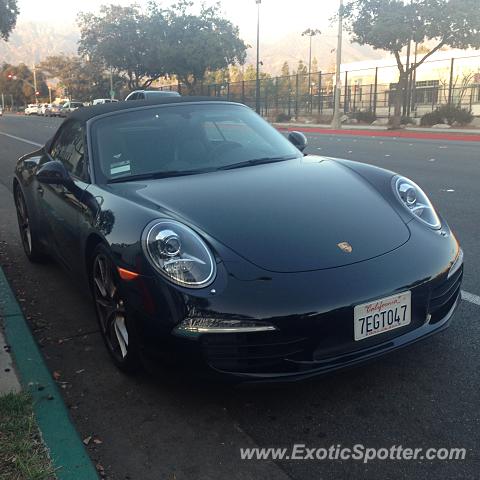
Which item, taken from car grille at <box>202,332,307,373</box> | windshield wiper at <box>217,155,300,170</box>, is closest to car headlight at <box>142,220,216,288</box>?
car grille at <box>202,332,307,373</box>

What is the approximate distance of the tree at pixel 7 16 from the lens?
34531 mm

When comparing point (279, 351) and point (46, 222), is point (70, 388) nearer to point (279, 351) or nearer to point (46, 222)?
point (279, 351)

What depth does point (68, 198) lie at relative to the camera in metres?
3.73

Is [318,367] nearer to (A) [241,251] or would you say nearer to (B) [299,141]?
(A) [241,251]

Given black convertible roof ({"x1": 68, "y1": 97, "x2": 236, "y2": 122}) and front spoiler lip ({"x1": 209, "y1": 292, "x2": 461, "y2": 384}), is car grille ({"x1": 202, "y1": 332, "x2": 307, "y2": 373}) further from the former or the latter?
black convertible roof ({"x1": 68, "y1": 97, "x2": 236, "y2": 122})

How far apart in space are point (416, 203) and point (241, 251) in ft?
3.97

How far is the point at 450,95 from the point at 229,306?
101 feet

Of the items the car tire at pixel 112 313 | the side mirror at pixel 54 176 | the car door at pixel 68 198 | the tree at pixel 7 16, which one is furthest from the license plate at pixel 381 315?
the tree at pixel 7 16

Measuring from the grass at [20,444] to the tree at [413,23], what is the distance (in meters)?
27.8

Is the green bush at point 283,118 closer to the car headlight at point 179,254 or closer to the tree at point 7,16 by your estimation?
the tree at point 7,16

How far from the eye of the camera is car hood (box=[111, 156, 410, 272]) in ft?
8.75

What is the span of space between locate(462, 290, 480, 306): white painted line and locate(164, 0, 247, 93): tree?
44.9 meters

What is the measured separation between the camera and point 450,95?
30062 mm

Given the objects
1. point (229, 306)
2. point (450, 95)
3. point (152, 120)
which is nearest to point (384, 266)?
point (229, 306)
